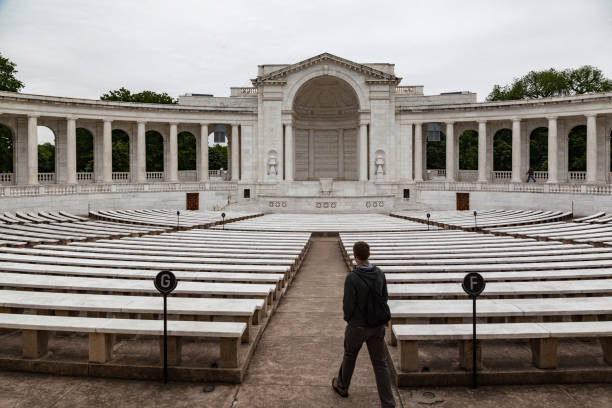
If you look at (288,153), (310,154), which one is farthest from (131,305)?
(310,154)

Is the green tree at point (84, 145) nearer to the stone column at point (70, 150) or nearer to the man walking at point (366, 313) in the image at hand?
the stone column at point (70, 150)

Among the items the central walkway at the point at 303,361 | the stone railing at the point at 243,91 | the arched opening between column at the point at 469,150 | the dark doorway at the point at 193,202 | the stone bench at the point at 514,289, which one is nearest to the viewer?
the central walkway at the point at 303,361

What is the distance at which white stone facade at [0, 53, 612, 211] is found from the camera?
48.6 meters

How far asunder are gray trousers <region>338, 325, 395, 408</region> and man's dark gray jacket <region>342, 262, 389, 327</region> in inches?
6.0

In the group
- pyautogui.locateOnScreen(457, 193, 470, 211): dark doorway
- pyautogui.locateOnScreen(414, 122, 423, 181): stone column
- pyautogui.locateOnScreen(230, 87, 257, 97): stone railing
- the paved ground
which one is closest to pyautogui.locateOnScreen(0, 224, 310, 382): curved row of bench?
the paved ground

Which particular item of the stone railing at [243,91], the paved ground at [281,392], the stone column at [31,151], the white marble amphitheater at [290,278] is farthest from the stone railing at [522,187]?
the stone column at [31,151]

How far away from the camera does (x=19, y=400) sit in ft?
22.0

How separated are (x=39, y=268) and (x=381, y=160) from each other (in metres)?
46.4

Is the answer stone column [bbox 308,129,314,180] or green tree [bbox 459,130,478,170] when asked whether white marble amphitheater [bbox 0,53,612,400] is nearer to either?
stone column [bbox 308,129,314,180]

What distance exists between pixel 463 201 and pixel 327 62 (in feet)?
78.6

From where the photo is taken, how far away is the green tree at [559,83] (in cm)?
7456

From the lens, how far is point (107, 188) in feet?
155

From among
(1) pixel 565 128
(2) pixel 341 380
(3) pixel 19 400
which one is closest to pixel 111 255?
(3) pixel 19 400

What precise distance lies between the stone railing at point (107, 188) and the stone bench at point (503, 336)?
42553 millimetres
